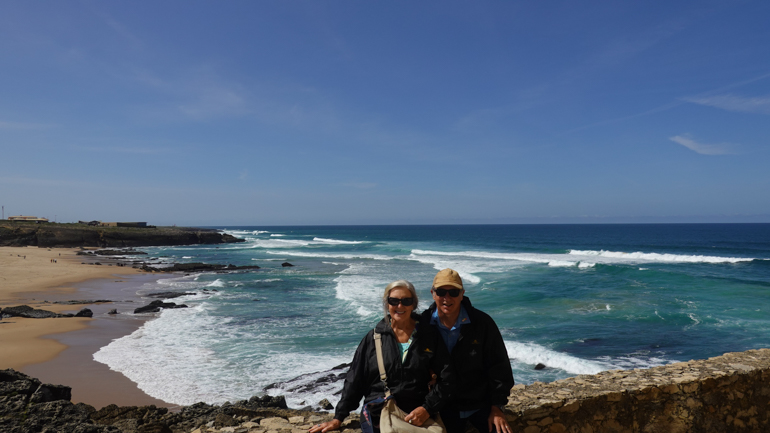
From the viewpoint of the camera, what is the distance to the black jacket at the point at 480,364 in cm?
277

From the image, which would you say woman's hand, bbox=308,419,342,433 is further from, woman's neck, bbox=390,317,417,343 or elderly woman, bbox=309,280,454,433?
woman's neck, bbox=390,317,417,343

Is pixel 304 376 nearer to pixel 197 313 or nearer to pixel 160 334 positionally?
pixel 160 334

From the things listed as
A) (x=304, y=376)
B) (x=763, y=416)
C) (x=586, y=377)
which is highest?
(x=586, y=377)

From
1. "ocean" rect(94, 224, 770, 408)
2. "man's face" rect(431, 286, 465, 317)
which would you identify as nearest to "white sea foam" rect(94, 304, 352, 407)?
"ocean" rect(94, 224, 770, 408)

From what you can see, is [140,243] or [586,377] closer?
[586,377]

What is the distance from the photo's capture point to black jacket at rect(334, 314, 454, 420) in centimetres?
272

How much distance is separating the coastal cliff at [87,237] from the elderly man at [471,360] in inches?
2780

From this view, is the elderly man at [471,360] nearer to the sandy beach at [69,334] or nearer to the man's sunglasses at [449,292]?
the man's sunglasses at [449,292]

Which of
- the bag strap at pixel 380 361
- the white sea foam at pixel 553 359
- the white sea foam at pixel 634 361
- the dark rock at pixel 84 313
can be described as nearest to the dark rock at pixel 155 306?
the dark rock at pixel 84 313

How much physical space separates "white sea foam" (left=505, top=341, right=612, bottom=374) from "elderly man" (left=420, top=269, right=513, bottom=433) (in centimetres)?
912

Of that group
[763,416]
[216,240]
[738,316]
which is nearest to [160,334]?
[763,416]

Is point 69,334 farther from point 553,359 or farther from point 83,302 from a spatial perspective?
point 553,359

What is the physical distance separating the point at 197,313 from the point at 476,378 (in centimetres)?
1753

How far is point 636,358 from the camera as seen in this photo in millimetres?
11938
